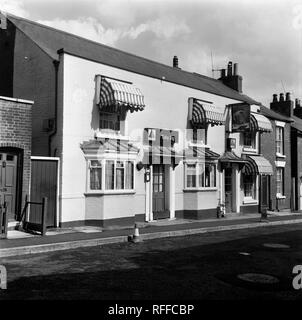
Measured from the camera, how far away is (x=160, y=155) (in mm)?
17328

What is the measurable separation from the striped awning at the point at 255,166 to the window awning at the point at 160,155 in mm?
5574

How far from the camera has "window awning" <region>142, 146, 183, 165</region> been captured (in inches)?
671

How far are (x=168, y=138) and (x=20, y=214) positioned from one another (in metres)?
7.65

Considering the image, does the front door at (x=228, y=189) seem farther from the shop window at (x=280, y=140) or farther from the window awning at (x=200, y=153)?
the shop window at (x=280, y=140)

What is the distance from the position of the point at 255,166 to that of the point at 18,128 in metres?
13.7

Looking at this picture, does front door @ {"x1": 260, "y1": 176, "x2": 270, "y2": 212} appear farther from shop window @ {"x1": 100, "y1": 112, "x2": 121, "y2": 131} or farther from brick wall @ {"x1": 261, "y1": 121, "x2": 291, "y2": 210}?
shop window @ {"x1": 100, "y1": 112, "x2": 121, "y2": 131}

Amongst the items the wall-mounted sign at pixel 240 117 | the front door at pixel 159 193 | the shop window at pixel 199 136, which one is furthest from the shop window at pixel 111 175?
the wall-mounted sign at pixel 240 117

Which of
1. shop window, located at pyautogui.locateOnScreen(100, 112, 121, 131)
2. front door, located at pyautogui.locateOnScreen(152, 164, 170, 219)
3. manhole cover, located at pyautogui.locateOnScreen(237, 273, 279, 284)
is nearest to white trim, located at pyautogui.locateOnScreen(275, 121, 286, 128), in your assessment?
front door, located at pyautogui.locateOnScreen(152, 164, 170, 219)

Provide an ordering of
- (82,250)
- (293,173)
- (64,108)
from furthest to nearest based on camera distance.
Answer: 1. (293,173)
2. (64,108)
3. (82,250)

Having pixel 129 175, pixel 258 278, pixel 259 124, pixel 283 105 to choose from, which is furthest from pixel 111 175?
pixel 283 105

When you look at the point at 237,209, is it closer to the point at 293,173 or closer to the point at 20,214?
the point at 293,173

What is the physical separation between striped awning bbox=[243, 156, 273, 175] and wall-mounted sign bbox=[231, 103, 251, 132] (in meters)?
2.00

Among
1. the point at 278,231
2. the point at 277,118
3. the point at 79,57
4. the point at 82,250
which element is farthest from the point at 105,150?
the point at 277,118
